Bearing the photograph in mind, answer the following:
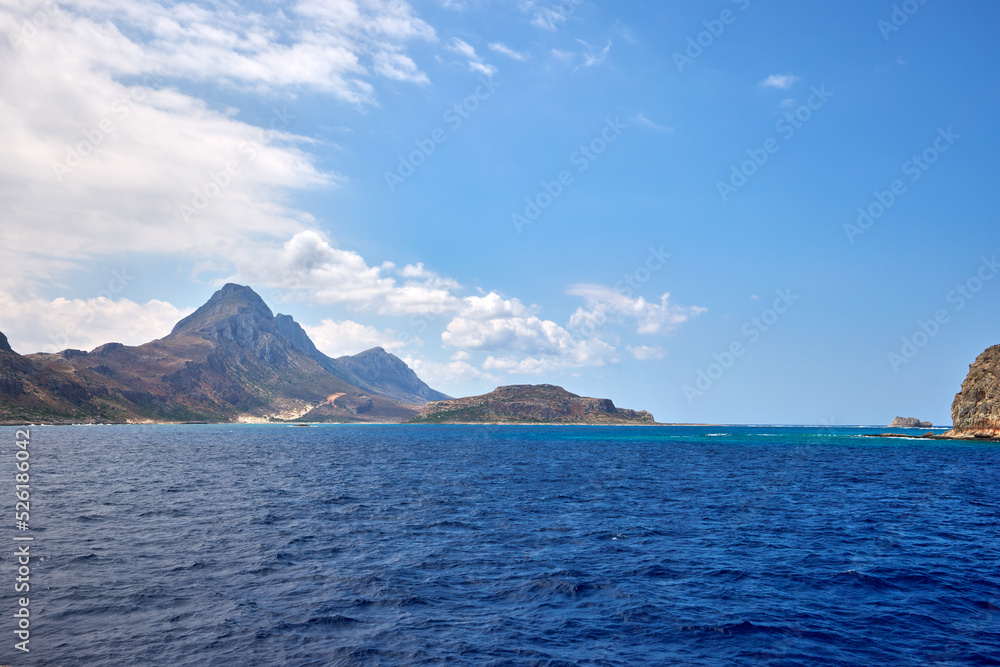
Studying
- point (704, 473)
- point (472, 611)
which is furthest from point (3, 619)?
point (704, 473)

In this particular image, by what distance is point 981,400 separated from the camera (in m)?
178

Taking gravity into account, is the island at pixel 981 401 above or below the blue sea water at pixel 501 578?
above

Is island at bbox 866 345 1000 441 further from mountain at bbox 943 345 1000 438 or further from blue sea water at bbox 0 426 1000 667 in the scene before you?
blue sea water at bbox 0 426 1000 667

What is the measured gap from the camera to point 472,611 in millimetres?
24891

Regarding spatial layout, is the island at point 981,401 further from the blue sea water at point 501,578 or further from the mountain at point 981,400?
the blue sea water at point 501,578

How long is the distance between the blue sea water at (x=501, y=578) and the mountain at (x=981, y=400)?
153 m

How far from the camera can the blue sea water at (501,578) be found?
69.4 ft

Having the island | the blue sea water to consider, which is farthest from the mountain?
the blue sea water

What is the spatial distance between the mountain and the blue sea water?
152558 mm

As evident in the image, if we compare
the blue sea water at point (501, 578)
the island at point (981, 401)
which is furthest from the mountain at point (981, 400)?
the blue sea water at point (501, 578)

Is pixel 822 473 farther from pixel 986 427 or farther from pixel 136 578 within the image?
pixel 986 427

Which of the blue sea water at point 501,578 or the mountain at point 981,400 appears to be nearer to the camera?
the blue sea water at point 501,578

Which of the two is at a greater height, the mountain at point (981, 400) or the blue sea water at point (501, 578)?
the mountain at point (981, 400)

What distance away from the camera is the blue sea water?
69.4 feet
